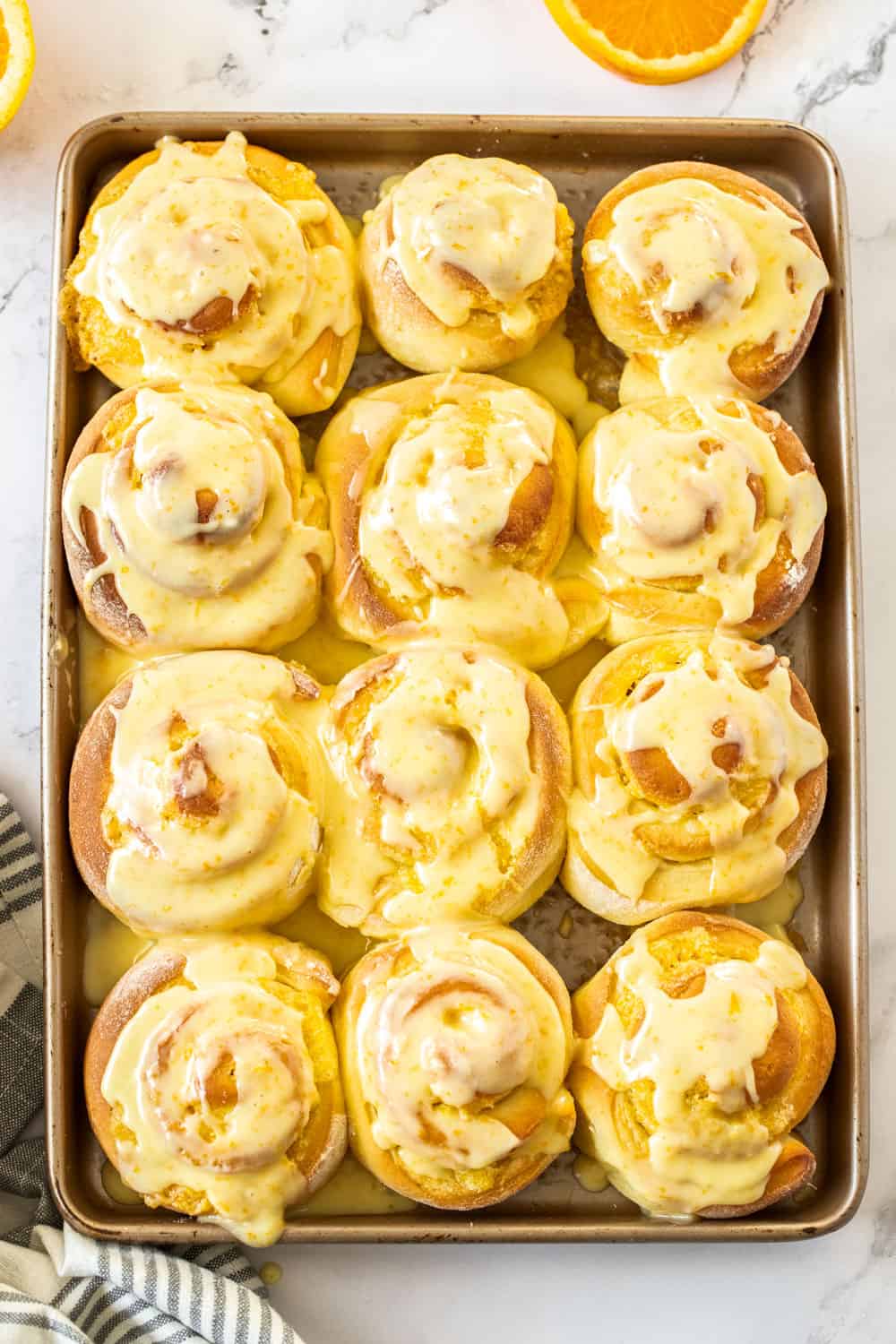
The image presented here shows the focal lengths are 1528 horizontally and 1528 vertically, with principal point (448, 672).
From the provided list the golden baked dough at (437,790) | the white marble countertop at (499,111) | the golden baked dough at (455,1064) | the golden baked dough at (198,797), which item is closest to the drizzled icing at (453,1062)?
the golden baked dough at (455,1064)

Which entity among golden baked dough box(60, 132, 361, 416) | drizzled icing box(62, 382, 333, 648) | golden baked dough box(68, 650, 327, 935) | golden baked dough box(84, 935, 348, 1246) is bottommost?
golden baked dough box(84, 935, 348, 1246)

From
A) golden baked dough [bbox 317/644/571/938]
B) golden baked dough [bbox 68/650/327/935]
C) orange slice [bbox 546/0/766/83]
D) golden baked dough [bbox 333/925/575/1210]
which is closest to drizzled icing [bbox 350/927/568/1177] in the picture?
golden baked dough [bbox 333/925/575/1210]

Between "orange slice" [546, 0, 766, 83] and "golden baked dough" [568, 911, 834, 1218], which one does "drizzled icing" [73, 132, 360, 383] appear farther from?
"golden baked dough" [568, 911, 834, 1218]

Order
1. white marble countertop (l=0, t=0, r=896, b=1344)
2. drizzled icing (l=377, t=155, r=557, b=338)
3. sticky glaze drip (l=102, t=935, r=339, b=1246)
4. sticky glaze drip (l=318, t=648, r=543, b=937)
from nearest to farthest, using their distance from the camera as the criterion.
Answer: sticky glaze drip (l=102, t=935, r=339, b=1246), sticky glaze drip (l=318, t=648, r=543, b=937), drizzled icing (l=377, t=155, r=557, b=338), white marble countertop (l=0, t=0, r=896, b=1344)

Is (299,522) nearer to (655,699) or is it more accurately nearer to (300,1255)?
(655,699)

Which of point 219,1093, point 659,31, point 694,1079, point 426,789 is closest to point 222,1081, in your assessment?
point 219,1093

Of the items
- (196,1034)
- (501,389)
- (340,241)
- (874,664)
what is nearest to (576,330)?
(501,389)

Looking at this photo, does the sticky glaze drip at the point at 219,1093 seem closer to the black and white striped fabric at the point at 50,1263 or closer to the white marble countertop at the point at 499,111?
the black and white striped fabric at the point at 50,1263
